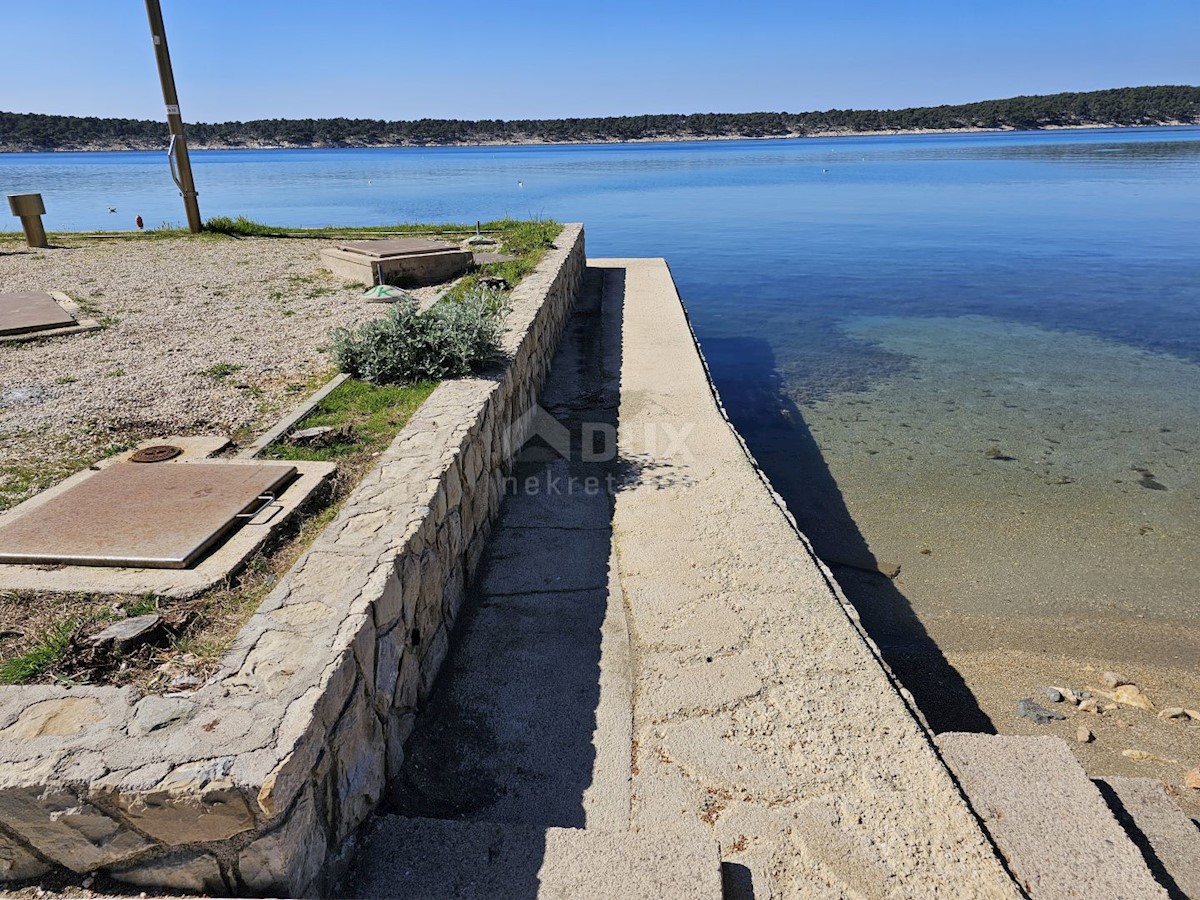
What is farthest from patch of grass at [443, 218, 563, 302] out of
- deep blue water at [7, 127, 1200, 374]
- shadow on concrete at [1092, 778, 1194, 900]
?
shadow on concrete at [1092, 778, 1194, 900]

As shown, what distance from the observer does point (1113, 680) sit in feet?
17.2

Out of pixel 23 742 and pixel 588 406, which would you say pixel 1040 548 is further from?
pixel 23 742

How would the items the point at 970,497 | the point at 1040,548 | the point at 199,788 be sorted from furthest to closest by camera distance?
the point at 970,497 < the point at 1040,548 < the point at 199,788

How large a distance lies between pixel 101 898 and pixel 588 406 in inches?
218

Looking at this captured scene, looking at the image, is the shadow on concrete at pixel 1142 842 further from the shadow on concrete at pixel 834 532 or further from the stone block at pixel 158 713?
the stone block at pixel 158 713

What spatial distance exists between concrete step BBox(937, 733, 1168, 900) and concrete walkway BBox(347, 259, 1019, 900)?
0.74 feet

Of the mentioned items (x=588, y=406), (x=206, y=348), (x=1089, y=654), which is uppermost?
(x=206, y=348)

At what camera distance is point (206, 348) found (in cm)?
729

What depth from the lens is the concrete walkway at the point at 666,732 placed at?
8.15 ft

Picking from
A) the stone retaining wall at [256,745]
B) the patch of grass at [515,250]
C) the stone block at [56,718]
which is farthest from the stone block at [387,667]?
the patch of grass at [515,250]

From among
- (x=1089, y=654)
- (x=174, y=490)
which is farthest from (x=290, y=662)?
(x=1089, y=654)

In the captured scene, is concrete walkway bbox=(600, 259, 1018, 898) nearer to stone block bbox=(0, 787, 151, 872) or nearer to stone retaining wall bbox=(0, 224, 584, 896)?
stone retaining wall bbox=(0, 224, 584, 896)

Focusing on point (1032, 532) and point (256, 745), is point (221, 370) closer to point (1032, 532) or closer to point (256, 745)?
point (256, 745)

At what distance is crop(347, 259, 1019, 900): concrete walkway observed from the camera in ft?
8.15
